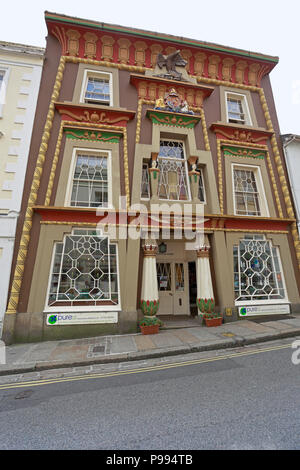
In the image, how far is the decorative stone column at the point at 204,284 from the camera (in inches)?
286

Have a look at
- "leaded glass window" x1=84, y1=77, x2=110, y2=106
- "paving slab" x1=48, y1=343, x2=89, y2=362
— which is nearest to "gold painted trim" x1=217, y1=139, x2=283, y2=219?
"leaded glass window" x1=84, y1=77, x2=110, y2=106

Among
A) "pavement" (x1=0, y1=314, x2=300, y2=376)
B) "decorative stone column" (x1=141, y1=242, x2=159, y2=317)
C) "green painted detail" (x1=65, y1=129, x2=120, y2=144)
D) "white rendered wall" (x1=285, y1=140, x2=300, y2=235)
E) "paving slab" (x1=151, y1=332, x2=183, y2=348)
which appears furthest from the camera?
"white rendered wall" (x1=285, y1=140, x2=300, y2=235)

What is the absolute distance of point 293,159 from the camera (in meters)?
9.87

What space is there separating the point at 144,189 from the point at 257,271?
5.76 m

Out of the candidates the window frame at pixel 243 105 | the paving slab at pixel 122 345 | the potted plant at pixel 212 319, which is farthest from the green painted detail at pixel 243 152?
the paving slab at pixel 122 345

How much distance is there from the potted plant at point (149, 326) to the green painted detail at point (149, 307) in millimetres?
159

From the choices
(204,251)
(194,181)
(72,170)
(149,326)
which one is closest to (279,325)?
(204,251)

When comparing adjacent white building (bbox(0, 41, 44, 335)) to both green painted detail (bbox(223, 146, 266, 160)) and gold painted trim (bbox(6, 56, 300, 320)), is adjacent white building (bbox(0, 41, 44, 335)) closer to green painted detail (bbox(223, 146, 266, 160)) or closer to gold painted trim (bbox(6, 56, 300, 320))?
gold painted trim (bbox(6, 56, 300, 320))

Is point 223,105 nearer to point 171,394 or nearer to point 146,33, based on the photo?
point 146,33

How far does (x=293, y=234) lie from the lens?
8836 millimetres

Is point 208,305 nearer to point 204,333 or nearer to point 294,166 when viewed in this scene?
point 204,333

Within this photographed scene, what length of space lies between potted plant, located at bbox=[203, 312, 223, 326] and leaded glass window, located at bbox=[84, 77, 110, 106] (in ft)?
31.8

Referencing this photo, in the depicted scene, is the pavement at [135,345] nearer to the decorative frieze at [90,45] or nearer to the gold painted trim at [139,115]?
the gold painted trim at [139,115]

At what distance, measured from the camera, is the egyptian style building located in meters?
6.80
